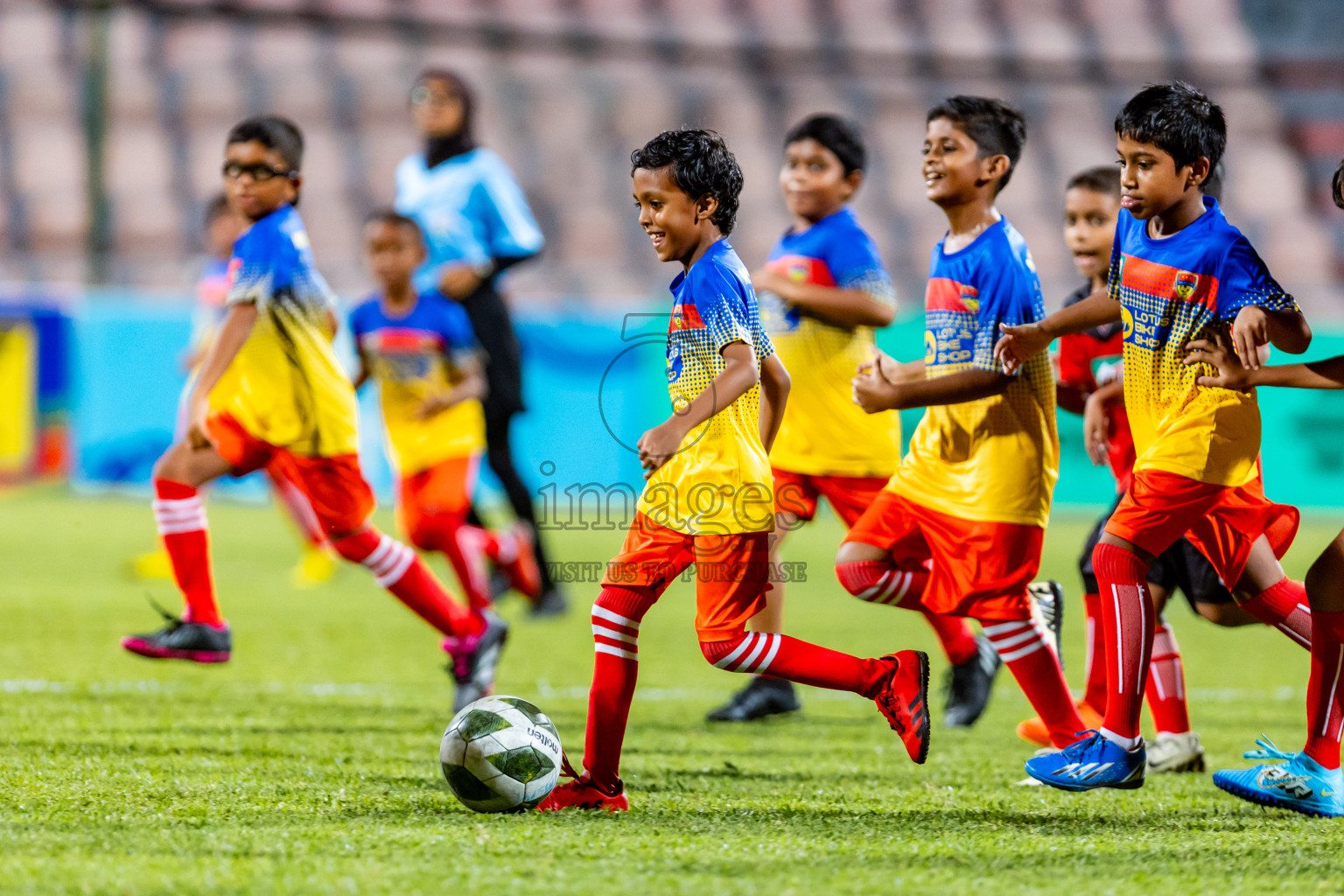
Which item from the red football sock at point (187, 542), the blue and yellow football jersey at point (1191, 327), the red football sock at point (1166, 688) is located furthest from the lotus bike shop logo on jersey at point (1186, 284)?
the red football sock at point (187, 542)

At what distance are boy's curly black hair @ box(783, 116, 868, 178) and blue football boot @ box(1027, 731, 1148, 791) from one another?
216cm

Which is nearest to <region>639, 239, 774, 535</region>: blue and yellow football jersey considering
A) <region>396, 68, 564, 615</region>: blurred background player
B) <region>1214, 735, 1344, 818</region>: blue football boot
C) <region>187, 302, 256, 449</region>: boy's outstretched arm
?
<region>1214, 735, 1344, 818</region>: blue football boot

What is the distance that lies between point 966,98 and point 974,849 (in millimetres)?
1912

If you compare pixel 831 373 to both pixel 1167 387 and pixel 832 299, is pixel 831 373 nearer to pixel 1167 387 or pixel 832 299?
pixel 832 299

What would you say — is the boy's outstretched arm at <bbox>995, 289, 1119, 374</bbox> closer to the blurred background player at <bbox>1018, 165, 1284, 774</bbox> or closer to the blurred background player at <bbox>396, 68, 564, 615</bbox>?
the blurred background player at <bbox>1018, 165, 1284, 774</bbox>

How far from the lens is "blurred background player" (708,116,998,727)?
468 centimetres

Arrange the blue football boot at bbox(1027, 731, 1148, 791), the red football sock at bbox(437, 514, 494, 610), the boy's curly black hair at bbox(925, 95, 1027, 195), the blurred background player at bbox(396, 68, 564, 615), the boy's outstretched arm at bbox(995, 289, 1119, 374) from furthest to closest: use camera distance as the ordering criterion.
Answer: the blurred background player at bbox(396, 68, 564, 615) → the red football sock at bbox(437, 514, 494, 610) → the boy's curly black hair at bbox(925, 95, 1027, 195) → the boy's outstretched arm at bbox(995, 289, 1119, 374) → the blue football boot at bbox(1027, 731, 1148, 791)

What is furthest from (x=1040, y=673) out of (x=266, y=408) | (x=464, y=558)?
(x=464, y=558)

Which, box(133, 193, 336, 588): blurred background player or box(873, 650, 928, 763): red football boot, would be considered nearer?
box(873, 650, 928, 763): red football boot

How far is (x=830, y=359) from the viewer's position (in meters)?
4.84

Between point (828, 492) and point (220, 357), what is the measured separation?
6.25 ft

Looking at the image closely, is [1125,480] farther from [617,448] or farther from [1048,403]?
[617,448]

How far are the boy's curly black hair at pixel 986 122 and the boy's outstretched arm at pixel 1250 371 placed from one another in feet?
2.52

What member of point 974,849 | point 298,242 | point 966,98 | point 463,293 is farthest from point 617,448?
point 974,849
